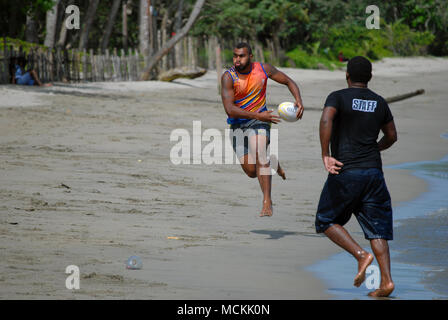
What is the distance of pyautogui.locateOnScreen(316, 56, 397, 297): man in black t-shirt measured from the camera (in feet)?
18.7

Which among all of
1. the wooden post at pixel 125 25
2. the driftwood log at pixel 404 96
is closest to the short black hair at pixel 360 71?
the driftwood log at pixel 404 96

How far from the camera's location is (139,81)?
26672mm

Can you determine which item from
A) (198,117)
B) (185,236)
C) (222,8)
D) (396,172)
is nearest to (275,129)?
(198,117)

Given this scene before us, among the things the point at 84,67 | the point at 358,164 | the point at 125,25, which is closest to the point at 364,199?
the point at 358,164

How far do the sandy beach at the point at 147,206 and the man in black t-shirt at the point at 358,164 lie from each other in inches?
19.4

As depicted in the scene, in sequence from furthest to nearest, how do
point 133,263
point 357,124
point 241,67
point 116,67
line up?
1. point 116,67
2. point 241,67
3. point 133,263
4. point 357,124

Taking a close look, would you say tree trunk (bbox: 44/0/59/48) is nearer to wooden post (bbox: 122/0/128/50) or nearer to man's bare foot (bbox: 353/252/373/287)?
wooden post (bbox: 122/0/128/50)

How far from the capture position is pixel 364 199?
5.79 m

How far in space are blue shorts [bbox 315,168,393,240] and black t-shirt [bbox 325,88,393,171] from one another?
0.08 metres

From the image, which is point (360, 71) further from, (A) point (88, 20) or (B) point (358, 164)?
(A) point (88, 20)

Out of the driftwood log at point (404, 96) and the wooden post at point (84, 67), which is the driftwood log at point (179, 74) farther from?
the driftwood log at point (404, 96)

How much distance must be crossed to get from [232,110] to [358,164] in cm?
210
